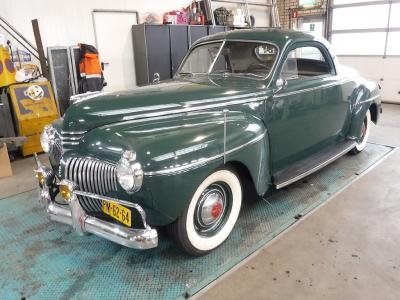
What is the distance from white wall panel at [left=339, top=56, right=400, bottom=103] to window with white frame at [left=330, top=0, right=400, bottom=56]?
174 mm

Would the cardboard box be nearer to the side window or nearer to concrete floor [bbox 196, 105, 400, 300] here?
concrete floor [bbox 196, 105, 400, 300]

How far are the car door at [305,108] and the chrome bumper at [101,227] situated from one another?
129 centimetres

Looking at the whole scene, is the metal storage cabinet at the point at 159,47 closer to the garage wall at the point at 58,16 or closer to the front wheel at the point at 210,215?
the garage wall at the point at 58,16

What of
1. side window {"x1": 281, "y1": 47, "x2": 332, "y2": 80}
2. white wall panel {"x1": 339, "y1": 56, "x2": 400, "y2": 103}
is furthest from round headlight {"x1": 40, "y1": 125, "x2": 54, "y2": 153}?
white wall panel {"x1": 339, "y1": 56, "x2": 400, "y2": 103}

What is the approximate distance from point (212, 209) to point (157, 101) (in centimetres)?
80

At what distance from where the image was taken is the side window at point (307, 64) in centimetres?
287

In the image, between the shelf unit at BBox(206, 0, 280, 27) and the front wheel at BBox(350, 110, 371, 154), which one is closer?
the front wheel at BBox(350, 110, 371, 154)

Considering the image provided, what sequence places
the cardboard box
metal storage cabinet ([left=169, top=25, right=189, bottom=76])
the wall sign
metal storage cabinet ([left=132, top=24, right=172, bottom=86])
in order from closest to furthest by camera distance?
the cardboard box → metal storage cabinet ([left=132, top=24, right=172, bottom=86]) → metal storage cabinet ([left=169, top=25, right=189, bottom=76]) → the wall sign

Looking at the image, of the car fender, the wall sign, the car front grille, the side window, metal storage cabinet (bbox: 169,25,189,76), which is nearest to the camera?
the car front grille

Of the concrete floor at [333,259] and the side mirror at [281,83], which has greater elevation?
the side mirror at [281,83]

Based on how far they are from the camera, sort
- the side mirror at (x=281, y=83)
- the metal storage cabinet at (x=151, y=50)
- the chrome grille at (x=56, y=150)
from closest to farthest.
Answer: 1. the chrome grille at (x=56, y=150)
2. the side mirror at (x=281, y=83)
3. the metal storage cabinet at (x=151, y=50)

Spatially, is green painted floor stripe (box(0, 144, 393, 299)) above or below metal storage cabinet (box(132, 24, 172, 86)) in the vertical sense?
below

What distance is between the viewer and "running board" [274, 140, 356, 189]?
2614 millimetres

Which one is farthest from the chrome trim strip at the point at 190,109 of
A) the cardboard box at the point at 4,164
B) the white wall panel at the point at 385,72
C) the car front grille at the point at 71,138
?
the white wall panel at the point at 385,72
